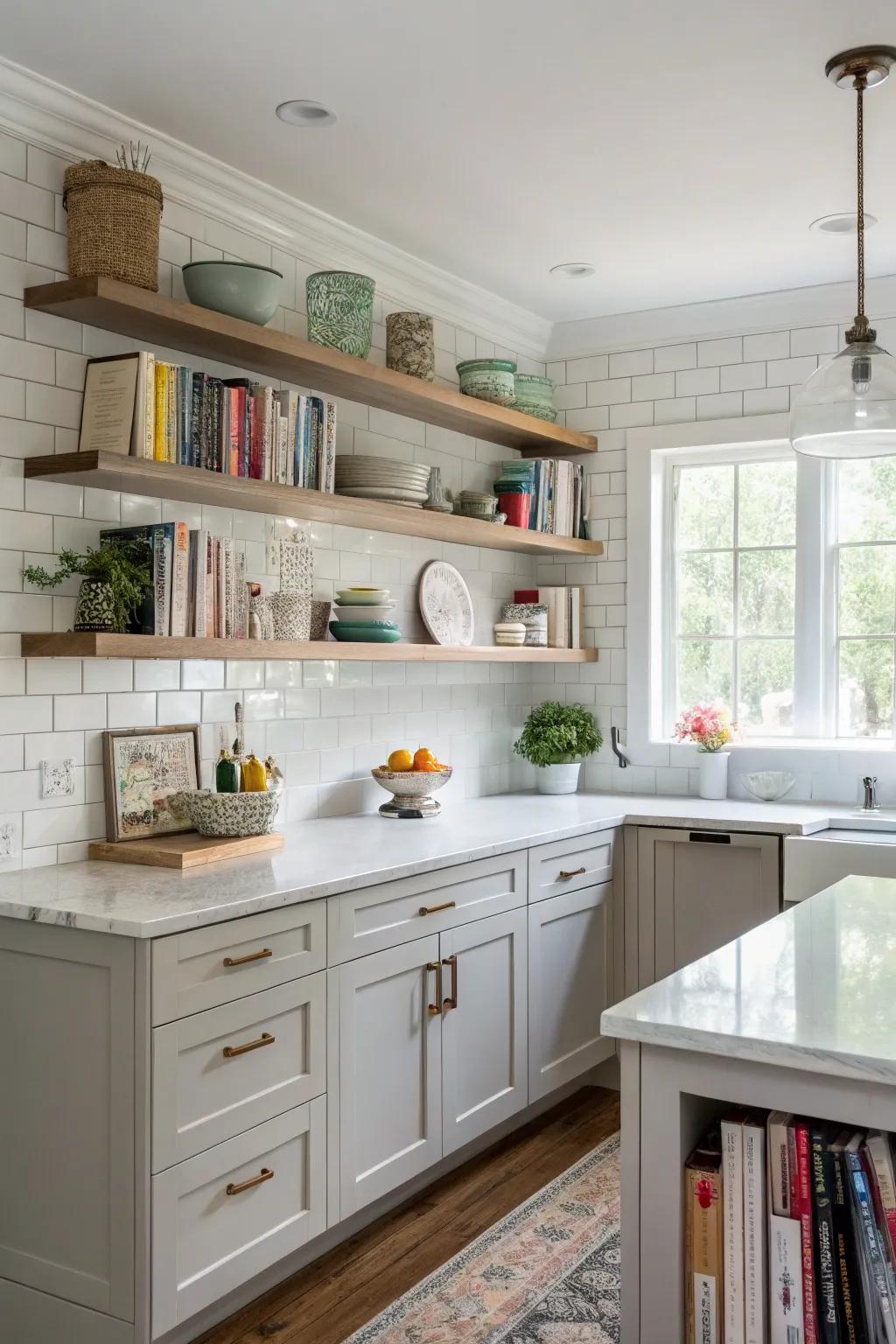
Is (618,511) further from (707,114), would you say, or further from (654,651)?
(707,114)

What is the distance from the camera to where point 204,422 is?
302 centimetres

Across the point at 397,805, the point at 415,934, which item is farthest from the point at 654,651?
the point at 415,934

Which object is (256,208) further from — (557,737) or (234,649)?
(557,737)

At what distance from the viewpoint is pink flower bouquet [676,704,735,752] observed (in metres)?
4.45

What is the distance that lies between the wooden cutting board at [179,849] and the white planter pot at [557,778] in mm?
1743

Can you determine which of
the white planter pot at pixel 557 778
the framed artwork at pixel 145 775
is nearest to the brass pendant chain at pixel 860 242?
the framed artwork at pixel 145 775

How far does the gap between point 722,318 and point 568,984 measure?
257cm

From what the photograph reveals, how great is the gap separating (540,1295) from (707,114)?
113 inches

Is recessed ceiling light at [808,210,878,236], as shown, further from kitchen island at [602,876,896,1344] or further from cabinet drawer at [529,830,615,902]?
kitchen island at [602,876,896,1344]

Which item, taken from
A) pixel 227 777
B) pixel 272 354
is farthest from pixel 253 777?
pixel 272 354

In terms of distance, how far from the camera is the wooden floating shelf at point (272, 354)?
2791 millimetres

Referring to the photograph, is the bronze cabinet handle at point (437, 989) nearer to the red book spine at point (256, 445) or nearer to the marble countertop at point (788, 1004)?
the marble countertop at point (788, 1004)

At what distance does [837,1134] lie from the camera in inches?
61.6

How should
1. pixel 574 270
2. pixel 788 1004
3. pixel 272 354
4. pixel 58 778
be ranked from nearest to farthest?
pixel 788 1004
pixel 58 778
pixel 272 354
pixel 574 270
